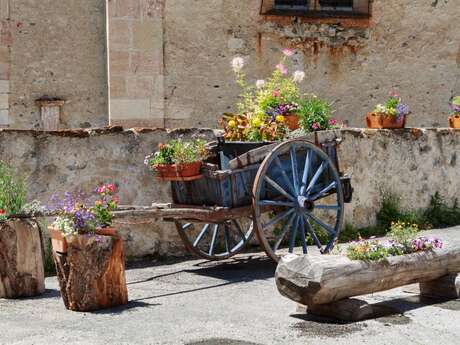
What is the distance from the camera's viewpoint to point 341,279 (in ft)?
16.1

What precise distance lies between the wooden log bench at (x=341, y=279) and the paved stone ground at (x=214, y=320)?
0.39 ft

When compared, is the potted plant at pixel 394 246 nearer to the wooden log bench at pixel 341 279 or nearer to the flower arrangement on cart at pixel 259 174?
the wooden log bench at pixel 341 279

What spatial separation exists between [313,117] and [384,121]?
203 centimetres

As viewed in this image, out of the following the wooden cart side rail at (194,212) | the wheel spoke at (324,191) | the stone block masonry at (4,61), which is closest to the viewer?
the wooden cart side rail at (194,212)

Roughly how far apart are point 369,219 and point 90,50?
4.45 m

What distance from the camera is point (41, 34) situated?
406 inches

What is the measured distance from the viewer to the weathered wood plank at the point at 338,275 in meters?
4.85

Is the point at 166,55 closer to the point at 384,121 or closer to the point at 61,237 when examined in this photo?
the point at 384,121

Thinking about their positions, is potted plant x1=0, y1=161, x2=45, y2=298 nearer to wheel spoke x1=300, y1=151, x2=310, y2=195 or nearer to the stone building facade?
wheel spoke x1=300, y1=151, x2=310, y2=195

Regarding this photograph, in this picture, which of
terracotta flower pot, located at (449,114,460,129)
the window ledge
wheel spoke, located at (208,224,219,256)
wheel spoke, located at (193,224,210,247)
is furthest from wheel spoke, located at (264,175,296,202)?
the window ledge

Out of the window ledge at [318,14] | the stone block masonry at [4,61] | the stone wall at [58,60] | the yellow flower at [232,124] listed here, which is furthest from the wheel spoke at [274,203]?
the stone block masonry at [4,61]

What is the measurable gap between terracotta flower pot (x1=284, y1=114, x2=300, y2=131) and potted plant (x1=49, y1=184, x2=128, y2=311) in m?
2.40

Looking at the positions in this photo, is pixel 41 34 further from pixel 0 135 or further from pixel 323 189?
pixel 323 189

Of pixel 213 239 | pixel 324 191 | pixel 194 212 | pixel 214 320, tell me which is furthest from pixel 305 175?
pixel 214 320
